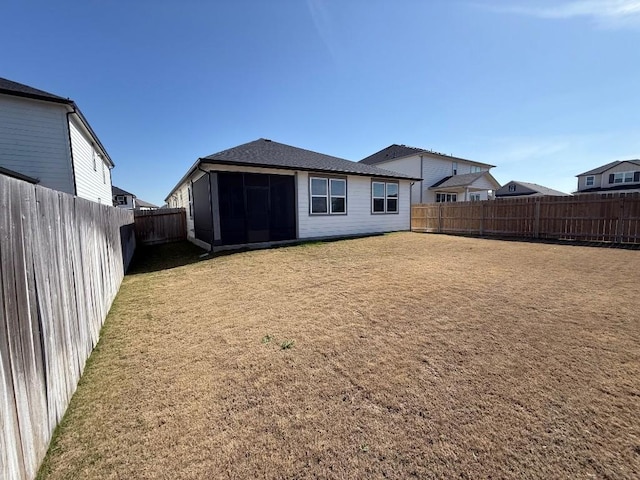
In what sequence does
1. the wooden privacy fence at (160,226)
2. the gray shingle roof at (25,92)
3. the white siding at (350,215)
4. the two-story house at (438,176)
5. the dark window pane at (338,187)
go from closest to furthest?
the gray shingle roof at (25,92), the white siding at (350,215), the dark window pane at (338,187), the wooden privacy fence at (160,226), the two-story house at (438,176)

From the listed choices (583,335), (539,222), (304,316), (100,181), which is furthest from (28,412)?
(100,181)

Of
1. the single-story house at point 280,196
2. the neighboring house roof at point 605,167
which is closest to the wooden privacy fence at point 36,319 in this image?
the single-story house at point 280,196

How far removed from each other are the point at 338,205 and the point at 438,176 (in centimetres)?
1688

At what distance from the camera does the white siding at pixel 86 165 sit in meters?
10.8

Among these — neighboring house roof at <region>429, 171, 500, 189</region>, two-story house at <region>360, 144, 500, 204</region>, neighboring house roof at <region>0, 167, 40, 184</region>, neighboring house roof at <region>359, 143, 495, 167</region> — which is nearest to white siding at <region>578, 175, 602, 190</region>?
neighboring house roof at <region>359, 143, 495, 167</region>

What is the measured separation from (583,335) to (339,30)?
10.3 meters

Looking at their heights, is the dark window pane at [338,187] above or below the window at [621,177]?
below

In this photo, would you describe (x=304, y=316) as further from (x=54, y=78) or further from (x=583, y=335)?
(x=54, y=78)

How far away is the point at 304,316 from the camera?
4.24 metres

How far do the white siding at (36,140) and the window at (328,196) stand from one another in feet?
31.1

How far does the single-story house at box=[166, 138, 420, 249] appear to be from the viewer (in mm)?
9984

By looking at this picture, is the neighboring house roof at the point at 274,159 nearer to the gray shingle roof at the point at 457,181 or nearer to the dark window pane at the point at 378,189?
the dark window pane at the point at 378,189

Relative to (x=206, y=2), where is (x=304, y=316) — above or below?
below

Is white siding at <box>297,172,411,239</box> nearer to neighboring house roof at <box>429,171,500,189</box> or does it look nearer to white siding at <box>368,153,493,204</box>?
white siding at <box>368,153,493,204</box>
